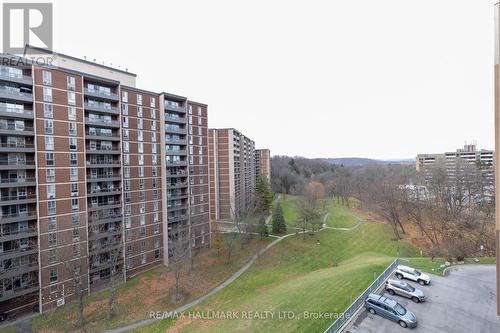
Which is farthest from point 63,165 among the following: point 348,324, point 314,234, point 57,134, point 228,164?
point 314,234

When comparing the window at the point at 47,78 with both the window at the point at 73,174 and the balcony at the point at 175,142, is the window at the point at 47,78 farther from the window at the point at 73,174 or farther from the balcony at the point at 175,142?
the balcony at the point at 175,142

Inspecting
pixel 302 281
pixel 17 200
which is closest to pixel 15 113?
pixel 17 200

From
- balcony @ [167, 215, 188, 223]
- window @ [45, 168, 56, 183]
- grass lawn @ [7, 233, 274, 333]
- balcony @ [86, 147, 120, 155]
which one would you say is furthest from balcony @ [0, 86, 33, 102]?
balcony @ [167, 215, 188, 223]

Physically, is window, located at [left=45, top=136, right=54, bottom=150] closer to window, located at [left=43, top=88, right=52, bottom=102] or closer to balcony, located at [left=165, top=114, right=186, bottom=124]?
window, located at [left=43, top=88, right=52, bottom=102]

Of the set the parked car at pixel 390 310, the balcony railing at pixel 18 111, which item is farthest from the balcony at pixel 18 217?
the parked car at pixel 390 310

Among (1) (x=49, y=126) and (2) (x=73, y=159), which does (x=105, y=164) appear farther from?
(1) (x=49, y=126)

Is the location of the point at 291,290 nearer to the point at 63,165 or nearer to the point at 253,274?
the point at 253,274
